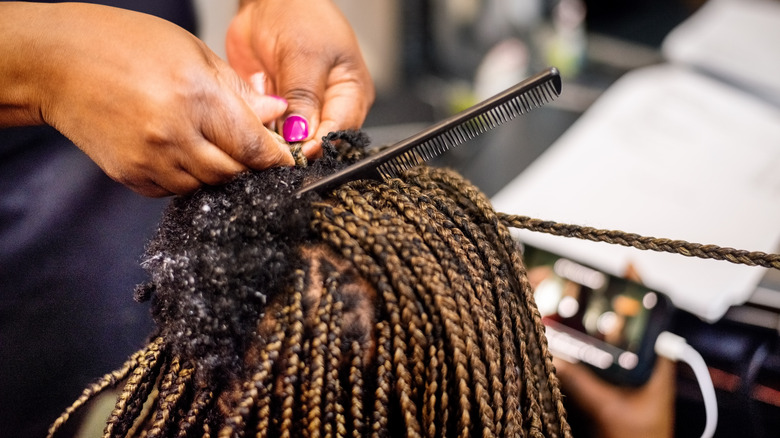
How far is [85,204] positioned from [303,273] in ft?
1.39

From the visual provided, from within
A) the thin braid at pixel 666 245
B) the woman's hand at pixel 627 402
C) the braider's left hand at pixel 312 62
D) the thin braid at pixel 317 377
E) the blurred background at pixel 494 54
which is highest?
the blurred background at pixel 494 54

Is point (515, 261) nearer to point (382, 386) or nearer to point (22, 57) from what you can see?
point (382, 386)

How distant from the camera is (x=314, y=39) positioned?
66 centimetres

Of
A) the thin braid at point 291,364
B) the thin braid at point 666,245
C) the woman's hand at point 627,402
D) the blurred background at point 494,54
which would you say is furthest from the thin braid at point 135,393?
the blurred background at point 494,54

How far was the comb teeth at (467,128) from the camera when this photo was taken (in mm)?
475

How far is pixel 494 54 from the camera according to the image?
51.0 inches

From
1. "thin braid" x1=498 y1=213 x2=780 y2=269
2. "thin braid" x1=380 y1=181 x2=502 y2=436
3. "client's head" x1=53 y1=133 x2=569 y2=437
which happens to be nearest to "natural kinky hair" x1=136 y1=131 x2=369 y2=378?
"client's head" x1=53 y1=133 x2=569 y2=437

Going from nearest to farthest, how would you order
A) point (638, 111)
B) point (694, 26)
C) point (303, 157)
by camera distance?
1. point (303, 157)
2. point (638, 111)
3. point (694, 26)

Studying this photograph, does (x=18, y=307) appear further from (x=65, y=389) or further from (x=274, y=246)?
(x=274, y=246)

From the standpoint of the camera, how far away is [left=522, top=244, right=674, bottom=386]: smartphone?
68 cm

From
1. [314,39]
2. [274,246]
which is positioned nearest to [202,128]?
[274,246]

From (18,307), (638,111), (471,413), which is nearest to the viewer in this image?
(471,413)

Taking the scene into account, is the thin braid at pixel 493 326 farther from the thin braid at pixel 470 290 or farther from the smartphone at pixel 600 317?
the smartphone at pixel 600 317

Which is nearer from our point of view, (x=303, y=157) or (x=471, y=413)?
(x=471, y=413)
